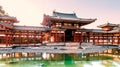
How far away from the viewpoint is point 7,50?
70.6 feet

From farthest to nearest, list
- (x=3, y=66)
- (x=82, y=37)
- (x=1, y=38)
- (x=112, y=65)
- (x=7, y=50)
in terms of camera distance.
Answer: (x=82, y=37) → (x=1, y=38) → (x=7, y=50) → (x=112, y=65) → (x=3, y=66)

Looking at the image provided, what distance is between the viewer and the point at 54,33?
3025 cm

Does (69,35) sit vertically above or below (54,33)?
below

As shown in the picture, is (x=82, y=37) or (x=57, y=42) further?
(x=82, y=37)

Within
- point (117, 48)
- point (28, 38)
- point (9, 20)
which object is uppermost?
point (9, 20)

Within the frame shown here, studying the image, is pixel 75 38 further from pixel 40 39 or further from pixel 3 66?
pixel 3 66

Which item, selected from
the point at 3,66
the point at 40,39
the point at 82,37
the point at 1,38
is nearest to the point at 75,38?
the point at 82,37

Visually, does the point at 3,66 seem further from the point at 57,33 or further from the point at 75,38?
the point at 75,38

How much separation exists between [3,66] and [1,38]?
12014mm

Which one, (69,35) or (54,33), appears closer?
(54,33)

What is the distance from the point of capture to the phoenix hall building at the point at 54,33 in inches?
1094

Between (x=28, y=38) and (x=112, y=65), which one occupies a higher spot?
(x=28, y=38)

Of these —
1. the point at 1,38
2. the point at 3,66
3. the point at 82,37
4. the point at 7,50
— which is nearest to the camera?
the point at 3,66

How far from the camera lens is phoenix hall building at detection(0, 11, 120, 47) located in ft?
91.2
